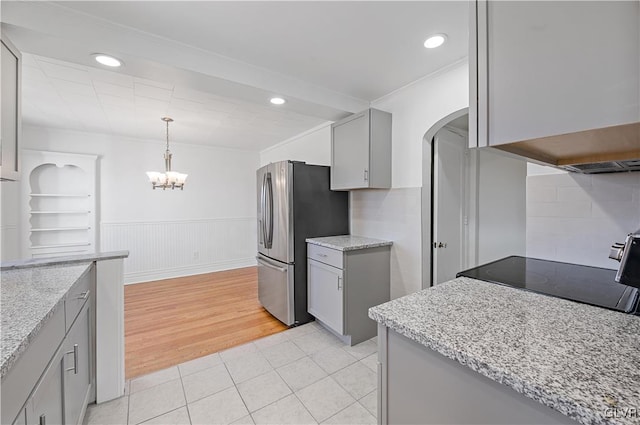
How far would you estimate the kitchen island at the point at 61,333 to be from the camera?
82cm

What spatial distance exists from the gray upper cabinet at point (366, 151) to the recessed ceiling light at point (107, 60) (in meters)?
1.94

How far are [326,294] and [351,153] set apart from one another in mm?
1450

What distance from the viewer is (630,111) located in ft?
1.86

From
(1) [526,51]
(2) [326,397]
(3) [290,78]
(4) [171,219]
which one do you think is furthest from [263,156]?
(1) [526,51]

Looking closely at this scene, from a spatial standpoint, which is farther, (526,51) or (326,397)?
(326,397)

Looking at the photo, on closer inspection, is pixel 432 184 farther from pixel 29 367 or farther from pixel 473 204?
pixel 29 367

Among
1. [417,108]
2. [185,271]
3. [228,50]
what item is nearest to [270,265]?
[228,50]

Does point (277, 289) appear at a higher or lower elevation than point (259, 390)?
higher

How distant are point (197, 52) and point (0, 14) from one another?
968mm

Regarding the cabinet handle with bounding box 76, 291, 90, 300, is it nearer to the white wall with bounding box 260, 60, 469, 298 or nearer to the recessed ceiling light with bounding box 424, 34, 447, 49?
the white wall with bounding box 260, 60, 469, 298

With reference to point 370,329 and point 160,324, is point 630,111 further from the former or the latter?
point 160,324

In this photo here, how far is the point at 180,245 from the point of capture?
194 inches

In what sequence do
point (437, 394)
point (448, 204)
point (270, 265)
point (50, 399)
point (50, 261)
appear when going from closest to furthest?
point (437, 394) < point (50, 399) < point (50, 261) < point (448, 204) < point (270, 265)

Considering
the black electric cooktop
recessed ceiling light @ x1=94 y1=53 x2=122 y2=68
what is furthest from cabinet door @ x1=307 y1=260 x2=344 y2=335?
recessed ceiling light @ x1=94 y1=53 x2=122 y2=68
